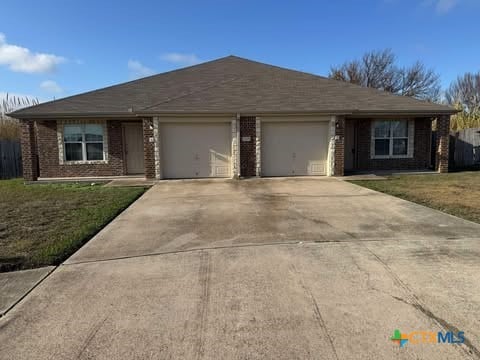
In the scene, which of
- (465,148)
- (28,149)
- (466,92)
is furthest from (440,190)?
(466,92)

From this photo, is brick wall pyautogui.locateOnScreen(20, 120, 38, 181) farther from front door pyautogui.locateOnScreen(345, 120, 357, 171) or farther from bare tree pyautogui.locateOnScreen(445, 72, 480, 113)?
bare tree pyautogui.locateOnScreen(445, 72, 480, 113)

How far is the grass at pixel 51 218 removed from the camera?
4.17 metres

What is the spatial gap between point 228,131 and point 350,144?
608 cm

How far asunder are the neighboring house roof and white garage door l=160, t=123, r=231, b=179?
2.90 feet

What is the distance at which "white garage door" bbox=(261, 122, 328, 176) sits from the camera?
12008mm

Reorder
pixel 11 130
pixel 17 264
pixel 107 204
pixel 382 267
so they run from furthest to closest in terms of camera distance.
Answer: pixel 11 130
pixel 107 204
pixel 17 264
pixel 382 267

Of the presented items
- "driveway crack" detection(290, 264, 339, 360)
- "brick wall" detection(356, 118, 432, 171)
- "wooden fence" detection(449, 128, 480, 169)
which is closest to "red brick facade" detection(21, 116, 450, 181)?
"brick wall" detection(356, 118, 432, 171)

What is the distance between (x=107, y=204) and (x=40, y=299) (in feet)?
14.9

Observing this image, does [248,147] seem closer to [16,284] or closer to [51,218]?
[51,218]

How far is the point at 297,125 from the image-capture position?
12.0 metres

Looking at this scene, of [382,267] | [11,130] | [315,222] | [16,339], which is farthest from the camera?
[11,130]

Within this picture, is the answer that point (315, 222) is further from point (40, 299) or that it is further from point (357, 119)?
point (357, 119)

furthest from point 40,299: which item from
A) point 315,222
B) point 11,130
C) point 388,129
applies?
point 11,130

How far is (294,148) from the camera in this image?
478 inches
